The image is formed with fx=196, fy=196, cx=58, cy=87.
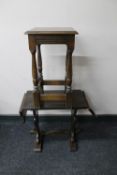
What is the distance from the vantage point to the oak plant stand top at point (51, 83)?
4.66ft

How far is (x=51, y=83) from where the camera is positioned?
1852 millimetres

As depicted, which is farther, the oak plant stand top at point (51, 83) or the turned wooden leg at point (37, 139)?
the turned wooden leg at point (37, 139)

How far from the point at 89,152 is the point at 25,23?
4.33 feet

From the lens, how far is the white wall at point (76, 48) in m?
1.76

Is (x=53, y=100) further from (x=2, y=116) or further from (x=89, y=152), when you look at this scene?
(x=2, y=116)

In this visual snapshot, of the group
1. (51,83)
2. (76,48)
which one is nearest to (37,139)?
(51,83)

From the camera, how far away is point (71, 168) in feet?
5.29

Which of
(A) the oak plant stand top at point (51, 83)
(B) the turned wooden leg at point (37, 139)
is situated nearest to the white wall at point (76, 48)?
(A) the oak plant stand top at point (51, 83)

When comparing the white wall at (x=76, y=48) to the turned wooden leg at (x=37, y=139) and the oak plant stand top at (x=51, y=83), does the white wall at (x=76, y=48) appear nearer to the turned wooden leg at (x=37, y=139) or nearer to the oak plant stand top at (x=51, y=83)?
the oak plant stand top at (x=51, y=83)

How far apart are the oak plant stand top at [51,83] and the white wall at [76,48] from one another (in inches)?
6.6

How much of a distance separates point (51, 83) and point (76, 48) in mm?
416

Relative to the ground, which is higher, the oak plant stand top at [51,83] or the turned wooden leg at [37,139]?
the oak plant stand top at [51,83]

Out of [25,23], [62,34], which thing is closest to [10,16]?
[25,23]

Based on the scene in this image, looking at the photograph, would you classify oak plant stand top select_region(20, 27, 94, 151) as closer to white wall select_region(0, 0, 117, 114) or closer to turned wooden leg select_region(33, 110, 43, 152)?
turned wooden leg select_region(33, 110, 43, 152)
